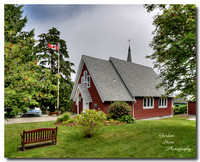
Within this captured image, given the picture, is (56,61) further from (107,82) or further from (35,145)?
(107,82)

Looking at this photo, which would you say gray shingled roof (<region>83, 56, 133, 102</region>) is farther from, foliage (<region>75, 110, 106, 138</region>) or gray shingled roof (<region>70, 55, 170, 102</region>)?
foliage (<region>75, 110, 106, 138</region>)

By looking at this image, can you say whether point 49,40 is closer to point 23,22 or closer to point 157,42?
point 23,22

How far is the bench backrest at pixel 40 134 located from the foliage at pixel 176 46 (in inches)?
193

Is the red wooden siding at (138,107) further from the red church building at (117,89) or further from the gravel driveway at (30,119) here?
the gravel driveway at (30,119)

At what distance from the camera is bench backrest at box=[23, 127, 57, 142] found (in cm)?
392

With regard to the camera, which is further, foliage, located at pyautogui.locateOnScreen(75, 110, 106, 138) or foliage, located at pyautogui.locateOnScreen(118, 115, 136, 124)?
foliage, located at pyautogui.locateOnScreen(118, 115, 136, 124)

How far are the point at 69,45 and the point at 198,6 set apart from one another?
507 cm

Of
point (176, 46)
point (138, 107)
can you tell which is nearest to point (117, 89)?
point (138, 107)

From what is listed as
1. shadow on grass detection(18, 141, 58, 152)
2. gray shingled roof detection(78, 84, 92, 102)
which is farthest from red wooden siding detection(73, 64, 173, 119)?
shadow on grass detection(18, 141, 58, 152)

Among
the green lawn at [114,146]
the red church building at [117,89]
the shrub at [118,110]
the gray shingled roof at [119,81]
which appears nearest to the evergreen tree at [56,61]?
the green lawn at [114,146]

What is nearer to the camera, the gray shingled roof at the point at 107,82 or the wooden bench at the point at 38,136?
the wooden bench at the point at 38,136

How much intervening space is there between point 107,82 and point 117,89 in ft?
3.46

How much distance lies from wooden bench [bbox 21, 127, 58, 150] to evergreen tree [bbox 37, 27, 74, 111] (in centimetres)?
76

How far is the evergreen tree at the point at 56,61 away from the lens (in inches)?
174
